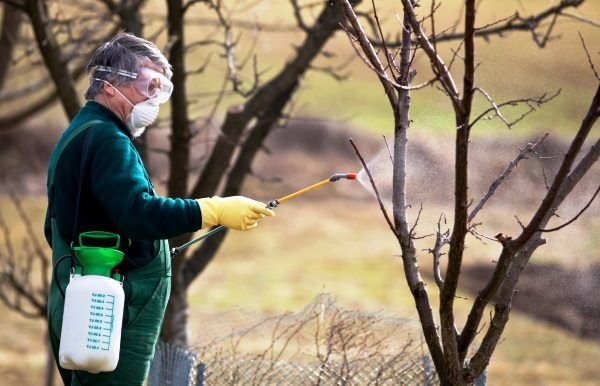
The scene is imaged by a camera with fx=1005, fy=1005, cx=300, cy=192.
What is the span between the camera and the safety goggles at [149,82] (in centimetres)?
307

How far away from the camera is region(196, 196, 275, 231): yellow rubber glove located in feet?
9.75

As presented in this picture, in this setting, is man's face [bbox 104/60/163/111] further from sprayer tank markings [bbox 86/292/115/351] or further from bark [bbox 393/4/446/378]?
bark [bbox 393/4/446/378]

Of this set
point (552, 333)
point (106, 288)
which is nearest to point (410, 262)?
point (106, 288)

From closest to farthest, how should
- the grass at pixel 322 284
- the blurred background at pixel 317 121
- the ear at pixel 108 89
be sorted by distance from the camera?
the ear at pixel 108 89 < the blurred background at pixel 317 121 < the grass at pixel 322 284

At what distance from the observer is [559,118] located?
4660mm

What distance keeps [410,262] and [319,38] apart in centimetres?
265

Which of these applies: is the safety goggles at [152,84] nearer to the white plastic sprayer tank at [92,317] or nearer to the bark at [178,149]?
the white plastic sprayer tank at [92,317]

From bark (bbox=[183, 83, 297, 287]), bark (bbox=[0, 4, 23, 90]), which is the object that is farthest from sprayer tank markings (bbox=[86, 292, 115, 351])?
bark (bbox=[0, 4, 23, 90])

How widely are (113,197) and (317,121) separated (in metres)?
4.11

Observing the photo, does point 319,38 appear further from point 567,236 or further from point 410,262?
point 410,262

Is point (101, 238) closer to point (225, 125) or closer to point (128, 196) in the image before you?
point (128, 196)

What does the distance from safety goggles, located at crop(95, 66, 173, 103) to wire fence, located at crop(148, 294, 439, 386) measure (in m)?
1.29

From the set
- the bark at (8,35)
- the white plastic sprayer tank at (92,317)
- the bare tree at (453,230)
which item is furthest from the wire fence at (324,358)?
the bark at (8,35)

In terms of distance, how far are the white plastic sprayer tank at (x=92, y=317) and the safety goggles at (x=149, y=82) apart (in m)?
0.51
